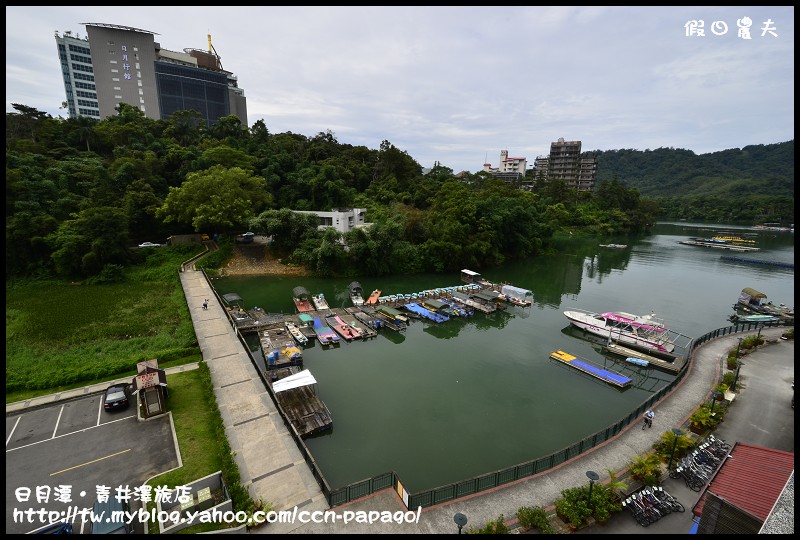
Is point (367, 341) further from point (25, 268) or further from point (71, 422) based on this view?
point (25, 268)

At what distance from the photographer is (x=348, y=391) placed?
21047 millimetres

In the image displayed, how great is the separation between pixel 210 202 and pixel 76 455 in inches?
1406

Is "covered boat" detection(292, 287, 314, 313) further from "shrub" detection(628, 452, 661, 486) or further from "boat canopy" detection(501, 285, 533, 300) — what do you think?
"shrub" detection(628, 452, 661, 486)

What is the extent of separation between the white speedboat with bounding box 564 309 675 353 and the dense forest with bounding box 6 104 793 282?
68.1 ft

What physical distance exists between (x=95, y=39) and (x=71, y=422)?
103756 millimetres

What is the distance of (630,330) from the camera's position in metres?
28.7

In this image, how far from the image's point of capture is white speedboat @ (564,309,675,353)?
27.1 m

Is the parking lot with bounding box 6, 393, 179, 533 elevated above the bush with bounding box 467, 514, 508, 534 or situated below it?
below

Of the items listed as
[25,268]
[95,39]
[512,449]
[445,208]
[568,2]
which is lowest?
[512,449]

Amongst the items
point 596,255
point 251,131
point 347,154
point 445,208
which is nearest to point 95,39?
point 251,131

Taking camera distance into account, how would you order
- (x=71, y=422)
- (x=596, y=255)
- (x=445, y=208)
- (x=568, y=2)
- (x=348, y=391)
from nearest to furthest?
(x=568, y=2)
(x=71, y=422)
(x=348, y=391)
(x=445, y=208)
(x=596, y=255)

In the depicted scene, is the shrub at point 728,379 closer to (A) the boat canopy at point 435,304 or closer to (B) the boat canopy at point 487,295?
(B) the boat canopy at point 487,295

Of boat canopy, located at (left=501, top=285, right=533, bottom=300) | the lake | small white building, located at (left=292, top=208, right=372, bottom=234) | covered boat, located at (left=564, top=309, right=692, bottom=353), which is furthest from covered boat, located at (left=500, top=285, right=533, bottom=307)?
small white building, located at (left=292, top=208, right=372, bottom=234)
